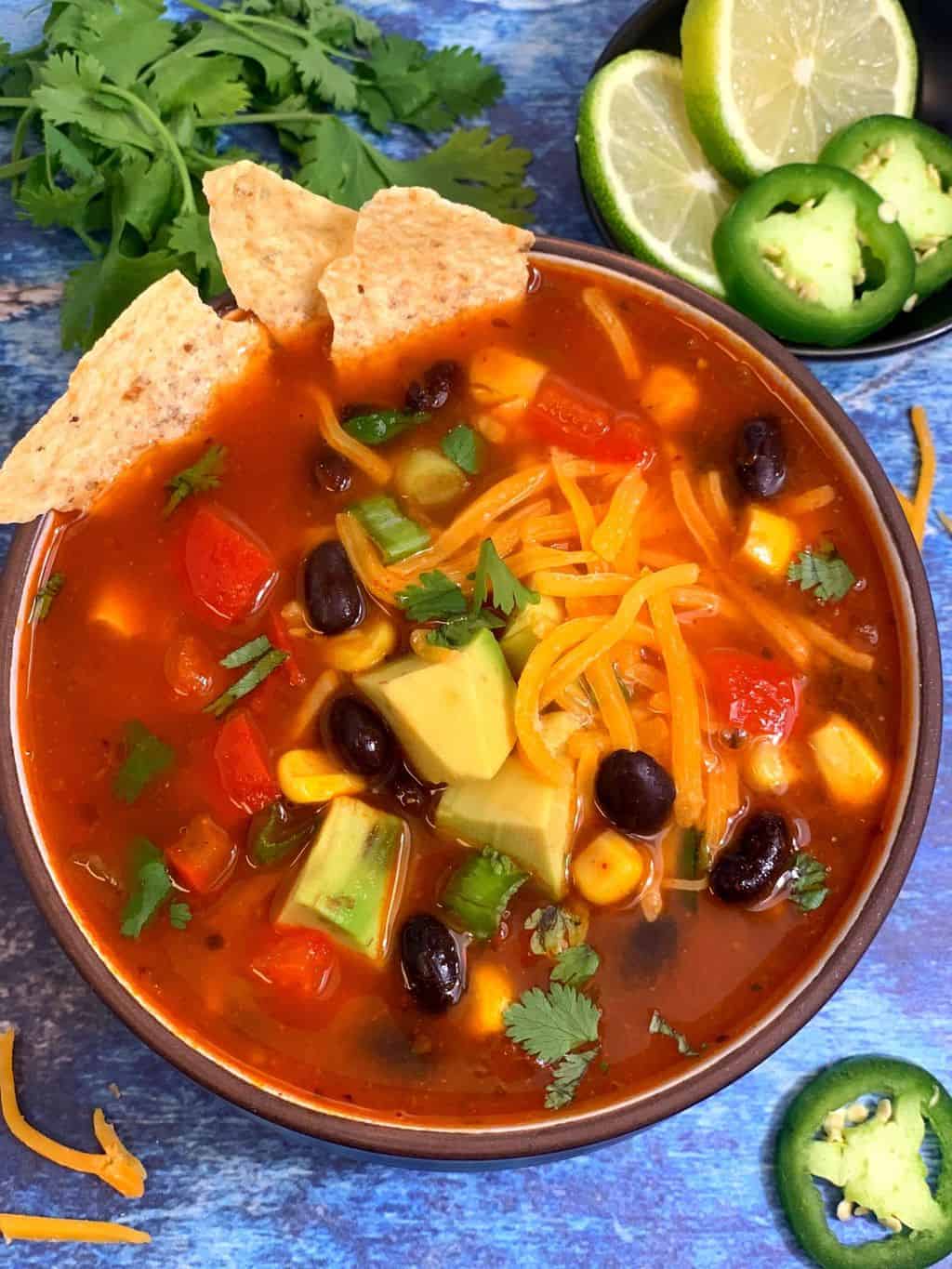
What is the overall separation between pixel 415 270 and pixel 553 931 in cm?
157

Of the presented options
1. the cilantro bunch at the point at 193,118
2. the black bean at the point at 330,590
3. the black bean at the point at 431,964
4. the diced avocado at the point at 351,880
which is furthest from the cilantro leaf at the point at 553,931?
the cilantro bunch at the point at 193,118

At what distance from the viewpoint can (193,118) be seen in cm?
338

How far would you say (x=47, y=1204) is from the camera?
3.25 metres

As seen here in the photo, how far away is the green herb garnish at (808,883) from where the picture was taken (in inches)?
113

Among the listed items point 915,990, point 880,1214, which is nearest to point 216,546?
point 915,990

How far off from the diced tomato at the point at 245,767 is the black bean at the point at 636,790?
76 centimetres

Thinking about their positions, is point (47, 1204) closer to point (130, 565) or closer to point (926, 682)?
point (130, 565)

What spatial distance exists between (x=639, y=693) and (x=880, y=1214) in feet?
5.02

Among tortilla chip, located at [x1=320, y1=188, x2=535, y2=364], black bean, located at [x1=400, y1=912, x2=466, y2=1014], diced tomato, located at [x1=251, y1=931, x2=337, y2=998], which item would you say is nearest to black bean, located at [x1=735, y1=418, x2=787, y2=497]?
tortilla chip, located at [x1=320, y1=188, x2=535, y2=364]

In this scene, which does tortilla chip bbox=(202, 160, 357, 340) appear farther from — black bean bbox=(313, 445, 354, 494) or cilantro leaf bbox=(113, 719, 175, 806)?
cilantro leaf bbox=(113, 719, 175, 806)

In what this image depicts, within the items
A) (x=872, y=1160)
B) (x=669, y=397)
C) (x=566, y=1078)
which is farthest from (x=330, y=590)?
(x=872, y=1160)

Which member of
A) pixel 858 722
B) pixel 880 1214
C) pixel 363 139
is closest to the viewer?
pixel 858 722

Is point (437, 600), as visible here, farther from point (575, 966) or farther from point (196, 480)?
point (575, 966)

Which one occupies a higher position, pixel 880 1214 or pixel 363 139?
pixel 363 139
